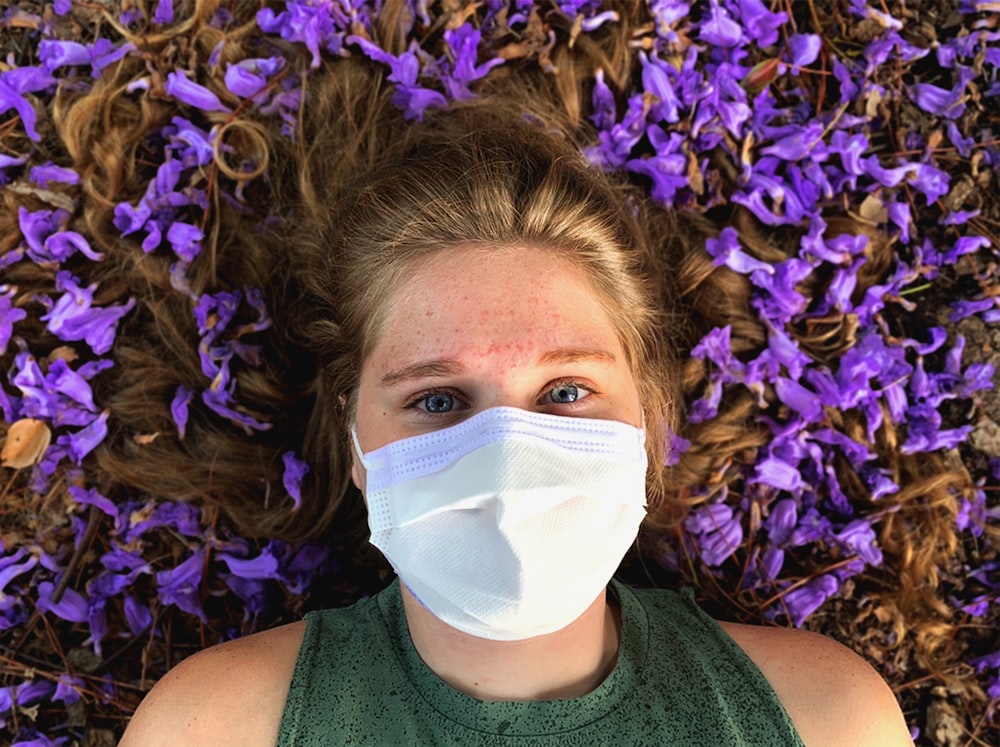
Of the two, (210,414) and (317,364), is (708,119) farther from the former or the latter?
(210,414)

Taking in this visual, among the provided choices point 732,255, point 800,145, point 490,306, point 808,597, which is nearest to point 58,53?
point 490,306

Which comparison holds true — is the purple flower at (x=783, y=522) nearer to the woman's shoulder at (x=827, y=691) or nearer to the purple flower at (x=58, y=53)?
the woman's shoulder at (x=827, y=691)

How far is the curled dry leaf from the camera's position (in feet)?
8.82

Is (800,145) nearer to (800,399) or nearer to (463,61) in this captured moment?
(800,399)

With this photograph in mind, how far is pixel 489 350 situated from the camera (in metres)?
1.88

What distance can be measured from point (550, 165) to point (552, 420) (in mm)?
731

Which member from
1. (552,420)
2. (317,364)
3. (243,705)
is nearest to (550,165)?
(552,420)

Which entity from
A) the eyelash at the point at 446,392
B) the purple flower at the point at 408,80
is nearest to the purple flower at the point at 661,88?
the purple flower at the point at 408,80

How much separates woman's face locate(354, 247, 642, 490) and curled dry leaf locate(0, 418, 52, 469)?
1.28 m

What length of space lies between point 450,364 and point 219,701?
1.02m

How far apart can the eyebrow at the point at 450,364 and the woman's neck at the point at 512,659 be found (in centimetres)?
59

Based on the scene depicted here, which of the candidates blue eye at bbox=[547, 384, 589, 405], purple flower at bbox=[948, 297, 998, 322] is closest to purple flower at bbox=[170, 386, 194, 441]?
blue eye at bbox=[547, 384, 589, 405]

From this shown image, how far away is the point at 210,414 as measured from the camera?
9.21 feet

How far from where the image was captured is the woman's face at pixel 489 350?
1892mm
